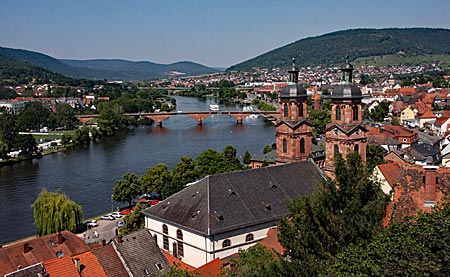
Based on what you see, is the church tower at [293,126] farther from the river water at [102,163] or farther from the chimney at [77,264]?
the chimney at [77,264]

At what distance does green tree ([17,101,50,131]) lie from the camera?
272ft

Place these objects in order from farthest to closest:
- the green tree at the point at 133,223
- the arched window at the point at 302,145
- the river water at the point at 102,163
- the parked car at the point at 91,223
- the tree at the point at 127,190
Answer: the river water at the point at 102,163 < the tree at the point at 127,190 < the parked car at the point at 91,223 < the arched window at the point at 302,145 < the green tree at the point at 133,223

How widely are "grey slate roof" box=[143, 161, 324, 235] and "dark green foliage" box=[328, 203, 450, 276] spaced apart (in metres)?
11.5

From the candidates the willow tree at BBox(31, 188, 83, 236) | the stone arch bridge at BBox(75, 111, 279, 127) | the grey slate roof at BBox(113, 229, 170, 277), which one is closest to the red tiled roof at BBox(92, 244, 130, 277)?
the grey slate roof at BBox(113, 229, 170, 277)

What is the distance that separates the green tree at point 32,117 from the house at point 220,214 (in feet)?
216

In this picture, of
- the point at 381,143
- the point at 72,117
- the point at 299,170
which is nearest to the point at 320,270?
the point at 299,170

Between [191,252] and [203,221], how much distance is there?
172 centimetres

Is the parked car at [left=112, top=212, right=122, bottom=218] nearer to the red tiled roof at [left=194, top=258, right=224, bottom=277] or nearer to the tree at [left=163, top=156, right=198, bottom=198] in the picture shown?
the tree at [left=163, top=156, right=198, bottom=198]

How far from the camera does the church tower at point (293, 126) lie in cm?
2991

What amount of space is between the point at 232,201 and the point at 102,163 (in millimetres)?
34322

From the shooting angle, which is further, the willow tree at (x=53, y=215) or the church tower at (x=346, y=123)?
the willow tree at (x=53, y=215)

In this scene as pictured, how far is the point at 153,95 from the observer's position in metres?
155

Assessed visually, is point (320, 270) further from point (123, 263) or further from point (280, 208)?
point (280, 208)

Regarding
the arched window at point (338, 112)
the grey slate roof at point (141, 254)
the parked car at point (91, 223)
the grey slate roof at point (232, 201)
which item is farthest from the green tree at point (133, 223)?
the arched window at point (338, 112)
